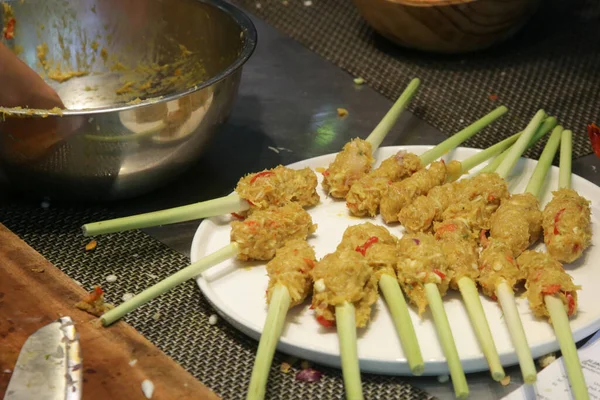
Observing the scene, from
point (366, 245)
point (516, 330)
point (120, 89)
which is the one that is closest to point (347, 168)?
point (366, 245)

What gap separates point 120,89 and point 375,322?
1254 millimetres

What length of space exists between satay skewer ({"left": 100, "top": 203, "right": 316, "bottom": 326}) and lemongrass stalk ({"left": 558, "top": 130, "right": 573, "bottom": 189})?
635 mm

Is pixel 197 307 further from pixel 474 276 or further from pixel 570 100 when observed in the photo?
pixel 570 100

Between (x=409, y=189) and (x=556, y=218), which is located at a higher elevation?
(x=556, y=218)

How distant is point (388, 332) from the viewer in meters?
→ 1.47

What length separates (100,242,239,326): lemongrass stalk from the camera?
4.83ft

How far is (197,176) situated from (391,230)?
0.63 meters

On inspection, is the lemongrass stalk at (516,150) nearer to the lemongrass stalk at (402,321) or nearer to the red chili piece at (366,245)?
the red chili piece at (366,245)

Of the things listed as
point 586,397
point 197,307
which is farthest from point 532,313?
point 197,307

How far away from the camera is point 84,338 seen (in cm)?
145

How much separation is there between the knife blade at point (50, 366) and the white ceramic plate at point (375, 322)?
296mm

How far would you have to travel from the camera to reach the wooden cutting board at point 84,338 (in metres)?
1.34

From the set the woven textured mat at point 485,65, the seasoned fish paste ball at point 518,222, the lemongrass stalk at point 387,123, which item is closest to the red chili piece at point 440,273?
the seasoned fish paste ball at point 518,222

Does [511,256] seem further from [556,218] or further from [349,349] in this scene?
[349,349]
